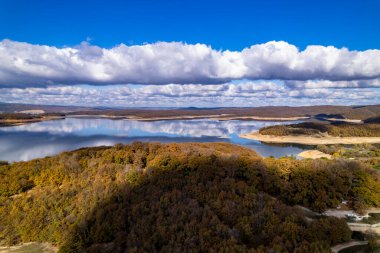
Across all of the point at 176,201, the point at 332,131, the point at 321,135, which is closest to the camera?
the point at 176,201

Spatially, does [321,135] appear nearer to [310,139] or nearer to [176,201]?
[310,139]

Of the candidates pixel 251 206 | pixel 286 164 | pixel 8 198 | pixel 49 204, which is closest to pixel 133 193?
pixel 49 204

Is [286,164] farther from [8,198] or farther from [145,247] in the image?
[8,198]

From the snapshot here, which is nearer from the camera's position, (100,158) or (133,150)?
(100,158)

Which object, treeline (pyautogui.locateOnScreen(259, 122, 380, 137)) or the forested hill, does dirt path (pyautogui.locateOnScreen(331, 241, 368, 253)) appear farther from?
treeline (pyautogui.locateOnScreen(259, 122, 380, 137))

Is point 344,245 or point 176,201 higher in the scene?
point 176,201

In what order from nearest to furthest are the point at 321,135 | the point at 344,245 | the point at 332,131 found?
1. the point at 344,245
2. the point at 321,135
3. the point at 332,131

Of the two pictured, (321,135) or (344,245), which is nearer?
(344,245)

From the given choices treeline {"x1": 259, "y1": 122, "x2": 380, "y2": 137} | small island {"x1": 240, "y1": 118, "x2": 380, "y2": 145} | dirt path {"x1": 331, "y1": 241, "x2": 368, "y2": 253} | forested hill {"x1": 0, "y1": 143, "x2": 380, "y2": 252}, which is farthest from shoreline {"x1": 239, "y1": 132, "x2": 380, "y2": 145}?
dirt path {"x1": 331, "y1": 241, "x2": 368, "y2": 253}

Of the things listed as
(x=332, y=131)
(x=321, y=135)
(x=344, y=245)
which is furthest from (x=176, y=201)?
(x=332, y=131)
